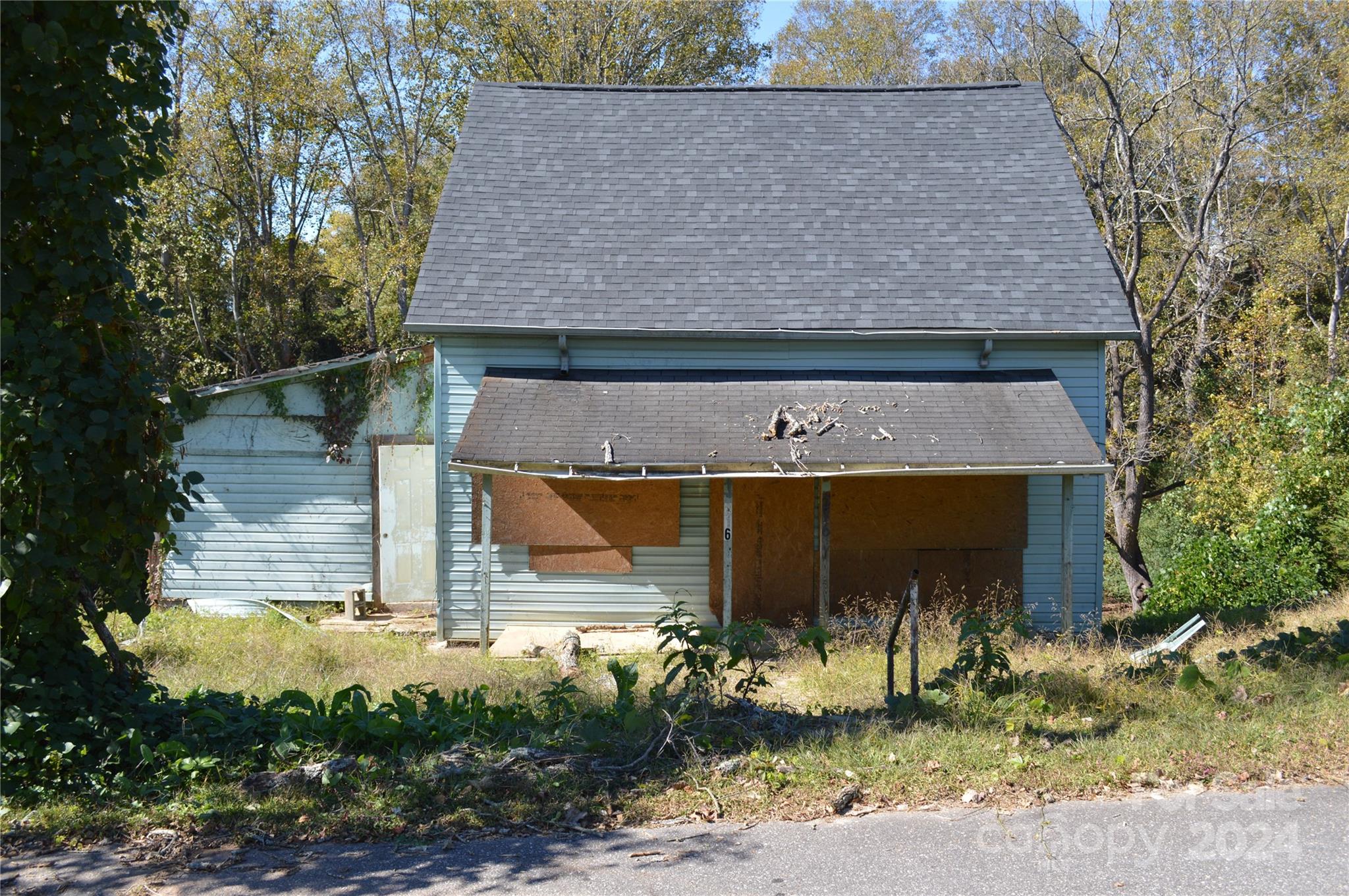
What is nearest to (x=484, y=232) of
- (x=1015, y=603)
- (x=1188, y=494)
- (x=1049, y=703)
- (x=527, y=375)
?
(x=527, y=375)

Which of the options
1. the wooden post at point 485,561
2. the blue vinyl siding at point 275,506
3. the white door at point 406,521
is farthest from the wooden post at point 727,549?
the blue vinyl siding at point 275,506

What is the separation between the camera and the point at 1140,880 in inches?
164

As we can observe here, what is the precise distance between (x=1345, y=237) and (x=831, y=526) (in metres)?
19.0

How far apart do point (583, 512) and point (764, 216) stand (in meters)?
4.59

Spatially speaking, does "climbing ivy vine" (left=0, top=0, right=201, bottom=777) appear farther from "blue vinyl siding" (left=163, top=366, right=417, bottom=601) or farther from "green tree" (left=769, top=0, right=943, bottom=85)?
"green tree" (left=769, top=0, right=943, bottom=85)

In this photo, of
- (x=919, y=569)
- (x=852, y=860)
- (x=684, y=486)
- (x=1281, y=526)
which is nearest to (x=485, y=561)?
(x=684, y=486)

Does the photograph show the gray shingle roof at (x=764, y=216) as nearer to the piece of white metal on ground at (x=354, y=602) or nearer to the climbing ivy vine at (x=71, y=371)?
the piece of white metal on ground at (x=354, y=602)

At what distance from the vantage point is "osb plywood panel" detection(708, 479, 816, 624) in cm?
1177

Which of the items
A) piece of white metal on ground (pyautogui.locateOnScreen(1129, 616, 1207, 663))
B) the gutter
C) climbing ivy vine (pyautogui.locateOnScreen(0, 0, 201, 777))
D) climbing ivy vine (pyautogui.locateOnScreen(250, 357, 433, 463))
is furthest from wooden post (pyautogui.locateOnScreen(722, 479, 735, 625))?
climbing ivy vine (pyautogui.locateOnScreen(0, 0, 201, 777))

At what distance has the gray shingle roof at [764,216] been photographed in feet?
39.0

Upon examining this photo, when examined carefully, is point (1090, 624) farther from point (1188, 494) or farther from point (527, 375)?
point (1188, 494)

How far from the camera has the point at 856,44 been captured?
31.5 meters

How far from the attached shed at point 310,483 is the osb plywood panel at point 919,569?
5.50 m

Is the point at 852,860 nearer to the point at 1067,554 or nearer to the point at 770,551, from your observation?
the point at 1067,554
